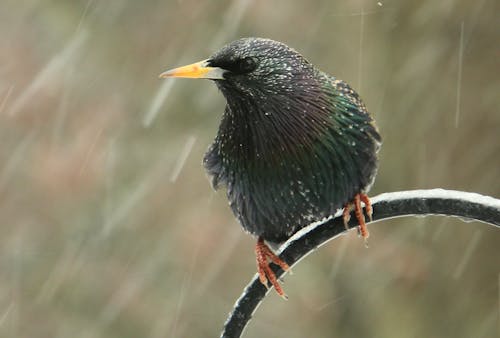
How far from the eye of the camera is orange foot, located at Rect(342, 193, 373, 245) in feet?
6.88

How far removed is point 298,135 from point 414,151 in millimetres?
3256

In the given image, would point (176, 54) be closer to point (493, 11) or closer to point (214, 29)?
point (214, 29)

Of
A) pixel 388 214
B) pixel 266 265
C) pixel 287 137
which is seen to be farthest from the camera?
pixel 266 265

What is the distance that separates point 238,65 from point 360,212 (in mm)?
506

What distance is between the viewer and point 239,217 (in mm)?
2518

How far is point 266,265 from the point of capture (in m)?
2.41

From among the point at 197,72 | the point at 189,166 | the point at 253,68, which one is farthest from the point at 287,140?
the point at 189,166

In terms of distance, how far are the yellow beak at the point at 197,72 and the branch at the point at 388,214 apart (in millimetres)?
453

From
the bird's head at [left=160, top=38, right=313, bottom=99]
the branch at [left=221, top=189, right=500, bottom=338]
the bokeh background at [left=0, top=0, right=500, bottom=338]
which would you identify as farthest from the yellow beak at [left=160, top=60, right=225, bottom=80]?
the bokeh background at [left=0, top=0, right=500, bottom=338]

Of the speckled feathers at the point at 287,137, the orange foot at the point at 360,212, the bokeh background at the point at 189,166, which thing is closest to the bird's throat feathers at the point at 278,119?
the speckled feathers at the point at 287,137

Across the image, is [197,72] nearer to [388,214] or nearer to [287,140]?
[287,140]

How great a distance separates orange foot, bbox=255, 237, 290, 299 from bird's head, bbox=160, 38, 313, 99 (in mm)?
459

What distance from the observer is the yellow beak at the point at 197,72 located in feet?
6.03

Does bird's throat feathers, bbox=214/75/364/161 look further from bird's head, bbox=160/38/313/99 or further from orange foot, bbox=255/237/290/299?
orange foot, bbox=255/237/290/299
